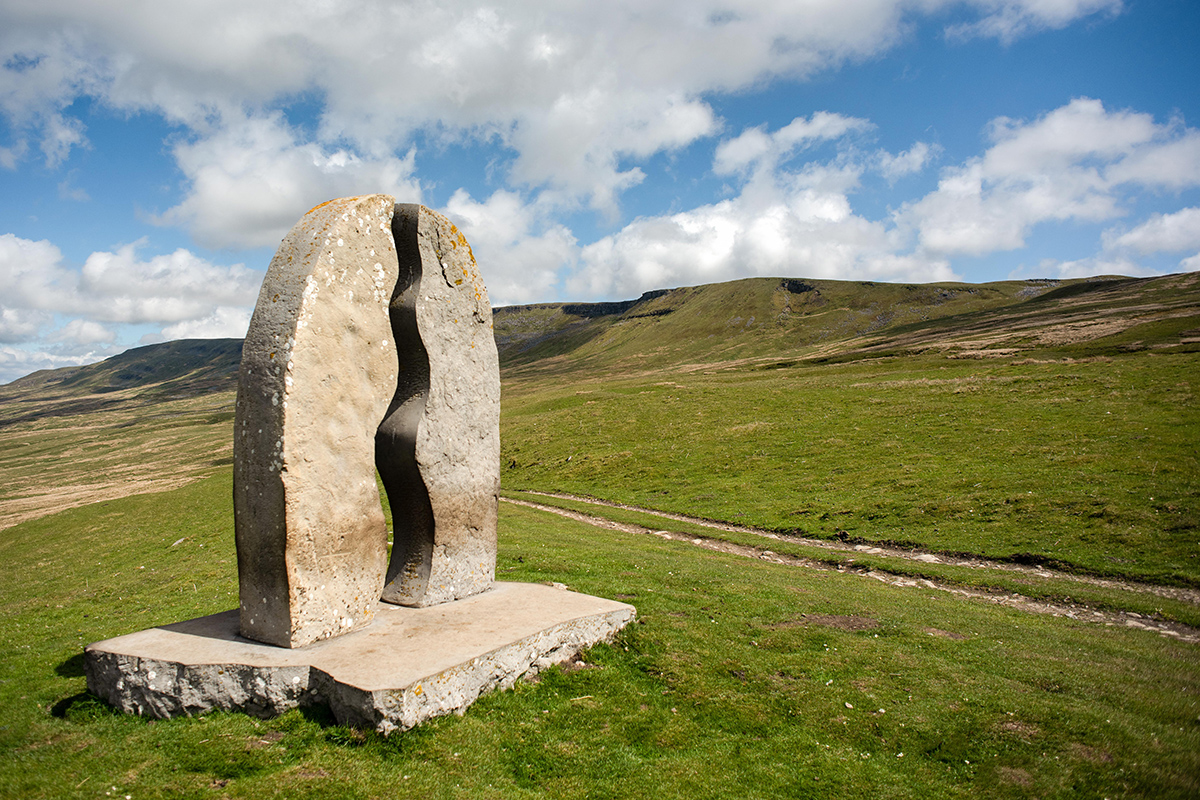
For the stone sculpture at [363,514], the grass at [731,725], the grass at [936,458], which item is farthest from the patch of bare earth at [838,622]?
the grass at [936,458]

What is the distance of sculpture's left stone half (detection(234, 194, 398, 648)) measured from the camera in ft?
29.5

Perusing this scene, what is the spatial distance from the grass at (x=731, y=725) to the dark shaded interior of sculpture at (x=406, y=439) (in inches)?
134

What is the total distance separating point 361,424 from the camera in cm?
1023

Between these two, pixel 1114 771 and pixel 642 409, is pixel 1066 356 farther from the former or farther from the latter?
pixel 1114 771

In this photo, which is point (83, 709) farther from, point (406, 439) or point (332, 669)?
point (406, 439)

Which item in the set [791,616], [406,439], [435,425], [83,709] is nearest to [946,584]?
[791,616]

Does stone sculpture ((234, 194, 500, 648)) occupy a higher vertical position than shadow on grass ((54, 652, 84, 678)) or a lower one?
higher

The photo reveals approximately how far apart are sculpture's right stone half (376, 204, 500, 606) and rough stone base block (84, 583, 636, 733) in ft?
5.61

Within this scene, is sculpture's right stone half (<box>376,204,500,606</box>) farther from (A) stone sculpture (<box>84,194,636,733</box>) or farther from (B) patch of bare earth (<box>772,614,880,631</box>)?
(B) patch of bare earth (<box>772,614,880,631</box>)

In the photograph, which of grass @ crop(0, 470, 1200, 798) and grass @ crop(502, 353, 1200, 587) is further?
grass @ crop(502, 353, 1200, 587)

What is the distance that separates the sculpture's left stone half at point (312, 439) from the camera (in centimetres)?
898

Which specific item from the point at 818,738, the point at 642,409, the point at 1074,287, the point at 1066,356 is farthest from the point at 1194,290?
the point at 818,738

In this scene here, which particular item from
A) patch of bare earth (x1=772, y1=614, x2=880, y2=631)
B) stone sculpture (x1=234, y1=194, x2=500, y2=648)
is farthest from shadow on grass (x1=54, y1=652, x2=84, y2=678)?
patch of bare earth (x1=772, y1=614, x2=880, y2=631)

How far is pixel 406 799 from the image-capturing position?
267 inches
